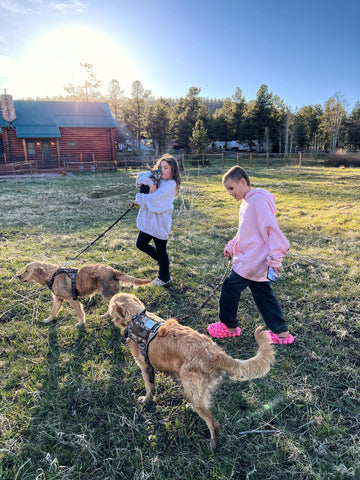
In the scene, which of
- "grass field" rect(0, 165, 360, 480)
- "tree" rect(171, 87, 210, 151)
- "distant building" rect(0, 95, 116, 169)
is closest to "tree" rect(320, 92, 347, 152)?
"tree" rect(171, 87, 210, 151)

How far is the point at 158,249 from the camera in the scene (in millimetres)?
4855

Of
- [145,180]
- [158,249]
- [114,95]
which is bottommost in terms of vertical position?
[158,249]

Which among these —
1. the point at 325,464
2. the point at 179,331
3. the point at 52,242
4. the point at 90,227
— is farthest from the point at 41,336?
the point at 90,227

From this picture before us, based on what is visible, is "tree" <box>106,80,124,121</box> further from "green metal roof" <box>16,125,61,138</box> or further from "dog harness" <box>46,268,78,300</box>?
"dog harness" <box>46,268,78,300</box>

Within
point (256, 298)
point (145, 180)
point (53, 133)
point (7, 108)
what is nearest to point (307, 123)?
point (53, 133)

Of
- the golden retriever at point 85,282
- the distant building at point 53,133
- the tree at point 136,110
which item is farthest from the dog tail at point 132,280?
the tree at point 136,110

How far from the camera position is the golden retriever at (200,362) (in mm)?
2279

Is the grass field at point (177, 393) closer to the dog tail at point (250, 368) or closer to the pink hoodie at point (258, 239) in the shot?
the dog tail at point (250, 368)

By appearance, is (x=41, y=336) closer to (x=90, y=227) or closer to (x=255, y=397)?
(x=255, y=397)

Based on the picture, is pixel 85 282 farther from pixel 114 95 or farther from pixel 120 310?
pixel 114 95

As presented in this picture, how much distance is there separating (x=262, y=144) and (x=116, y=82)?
124ft

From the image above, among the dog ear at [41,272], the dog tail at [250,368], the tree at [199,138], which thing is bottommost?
the dog tail at [250,368]

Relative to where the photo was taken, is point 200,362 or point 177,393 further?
point 177,393

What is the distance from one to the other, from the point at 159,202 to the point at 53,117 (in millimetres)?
32676
